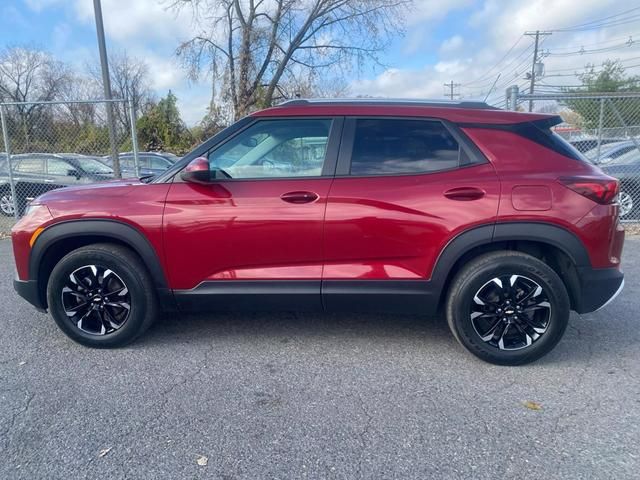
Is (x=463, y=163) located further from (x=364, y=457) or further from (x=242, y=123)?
(x=364, y=457)

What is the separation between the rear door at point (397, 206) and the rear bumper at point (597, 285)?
0.76 m

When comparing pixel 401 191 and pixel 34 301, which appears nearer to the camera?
pixel 401 191

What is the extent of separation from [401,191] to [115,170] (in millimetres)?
6992

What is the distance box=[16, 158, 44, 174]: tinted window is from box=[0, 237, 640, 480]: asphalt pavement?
702cm

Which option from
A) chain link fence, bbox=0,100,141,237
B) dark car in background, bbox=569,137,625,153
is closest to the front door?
chain link fence, bbox=0,100,141,237

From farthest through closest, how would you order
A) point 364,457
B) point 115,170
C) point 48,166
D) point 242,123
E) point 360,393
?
point 48,166 → point 115,170 → point 242,123 → point 360,393 → point 364,457

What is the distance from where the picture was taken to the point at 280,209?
319cm

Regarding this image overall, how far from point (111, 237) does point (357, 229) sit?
5.89 ft

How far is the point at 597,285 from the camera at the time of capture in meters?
3.12

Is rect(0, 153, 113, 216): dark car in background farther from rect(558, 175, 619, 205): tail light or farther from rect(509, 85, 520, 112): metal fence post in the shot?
rect(558, 175, 619, 205): tail light

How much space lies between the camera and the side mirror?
3131 mm

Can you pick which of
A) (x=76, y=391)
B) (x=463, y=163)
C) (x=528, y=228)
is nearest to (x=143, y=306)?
(x=76, y=391)

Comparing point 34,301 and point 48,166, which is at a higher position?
point 48,166

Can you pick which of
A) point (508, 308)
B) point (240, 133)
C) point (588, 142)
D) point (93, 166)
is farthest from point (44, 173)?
point (588, 142)
